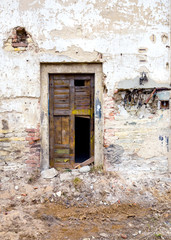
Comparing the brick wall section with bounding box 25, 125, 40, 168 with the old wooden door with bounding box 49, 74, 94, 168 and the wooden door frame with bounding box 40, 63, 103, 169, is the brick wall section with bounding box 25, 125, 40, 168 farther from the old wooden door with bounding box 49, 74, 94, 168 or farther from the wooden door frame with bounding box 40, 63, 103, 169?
the old wooden door with bounding box 49, 74, 94, 168

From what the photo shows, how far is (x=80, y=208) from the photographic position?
3.83 m

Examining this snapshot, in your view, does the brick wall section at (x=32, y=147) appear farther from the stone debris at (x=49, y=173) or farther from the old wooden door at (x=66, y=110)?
the old wooden door at (x=66, y=110)

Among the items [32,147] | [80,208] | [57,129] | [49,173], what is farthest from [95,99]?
[80,208]

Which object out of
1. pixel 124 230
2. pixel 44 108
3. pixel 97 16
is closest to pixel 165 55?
pixel 97 16

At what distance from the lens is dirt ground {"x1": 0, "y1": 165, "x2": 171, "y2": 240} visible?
10.3ft

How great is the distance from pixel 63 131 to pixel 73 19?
2111 millimetres

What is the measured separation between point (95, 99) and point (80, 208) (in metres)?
1.99

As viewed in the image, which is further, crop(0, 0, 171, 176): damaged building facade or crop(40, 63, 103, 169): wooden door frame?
crop(40, 63, 103, 169): wooden door frame

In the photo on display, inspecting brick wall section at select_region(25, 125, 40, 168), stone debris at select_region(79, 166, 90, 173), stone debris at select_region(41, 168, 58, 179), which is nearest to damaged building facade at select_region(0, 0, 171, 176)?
brick wall section at select_region(25, 125, 40, 168)

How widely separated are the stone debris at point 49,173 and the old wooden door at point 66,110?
223 millimetres

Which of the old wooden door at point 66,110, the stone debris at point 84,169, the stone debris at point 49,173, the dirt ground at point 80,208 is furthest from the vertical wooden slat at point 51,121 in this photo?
the stone debris at point 84,169

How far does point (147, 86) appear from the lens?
4488mm

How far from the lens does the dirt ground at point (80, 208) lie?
3.13 m

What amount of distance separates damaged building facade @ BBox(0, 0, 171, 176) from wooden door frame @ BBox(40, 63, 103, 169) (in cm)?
2
